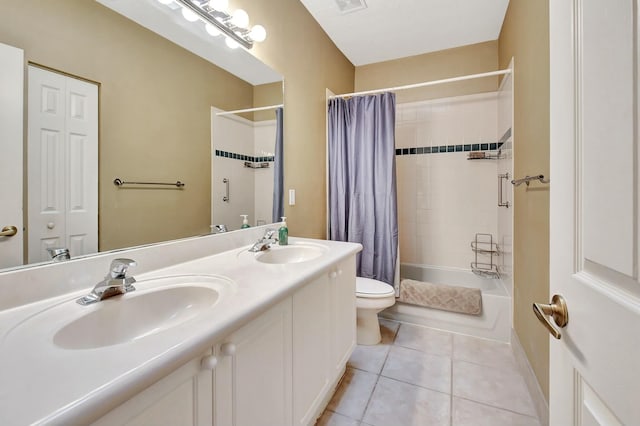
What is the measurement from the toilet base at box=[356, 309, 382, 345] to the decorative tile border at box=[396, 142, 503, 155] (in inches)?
70.0

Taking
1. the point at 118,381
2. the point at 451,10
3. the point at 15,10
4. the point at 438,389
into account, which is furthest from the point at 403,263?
the point at 15,10

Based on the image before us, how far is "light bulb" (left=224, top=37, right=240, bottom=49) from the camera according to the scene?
1490mm

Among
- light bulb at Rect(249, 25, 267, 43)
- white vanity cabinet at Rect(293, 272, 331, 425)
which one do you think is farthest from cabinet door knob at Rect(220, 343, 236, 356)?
light bulb at Rect(249, 25, 267, 43)

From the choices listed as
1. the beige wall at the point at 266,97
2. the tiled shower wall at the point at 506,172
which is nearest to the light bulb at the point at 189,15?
the beige wall at the point at 266,97

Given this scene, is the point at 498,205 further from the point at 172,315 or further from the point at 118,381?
the point at 118,381

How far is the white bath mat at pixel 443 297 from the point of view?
7.13 feet

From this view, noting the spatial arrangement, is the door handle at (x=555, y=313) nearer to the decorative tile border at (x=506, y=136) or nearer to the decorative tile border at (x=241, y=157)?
the decorative tile border at (x=241, y=157)

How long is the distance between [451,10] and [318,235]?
2083 mm

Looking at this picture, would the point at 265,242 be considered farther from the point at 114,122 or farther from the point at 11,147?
the point at 11,147

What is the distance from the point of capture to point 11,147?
2.52ft

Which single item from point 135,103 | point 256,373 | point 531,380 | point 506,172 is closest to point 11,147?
point 135,103

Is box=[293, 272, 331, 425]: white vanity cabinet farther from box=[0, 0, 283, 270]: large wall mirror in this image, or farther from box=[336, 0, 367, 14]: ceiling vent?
box=[336, 0, 367, 14]: ceiling vent

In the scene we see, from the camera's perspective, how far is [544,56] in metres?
1.38

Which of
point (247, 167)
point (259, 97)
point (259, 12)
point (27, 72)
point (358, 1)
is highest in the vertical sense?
point (358, 1)
